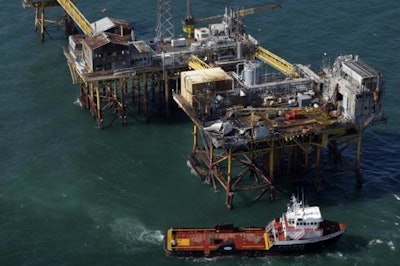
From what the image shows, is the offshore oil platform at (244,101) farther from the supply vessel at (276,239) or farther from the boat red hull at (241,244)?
the supply vessel at (276,239)

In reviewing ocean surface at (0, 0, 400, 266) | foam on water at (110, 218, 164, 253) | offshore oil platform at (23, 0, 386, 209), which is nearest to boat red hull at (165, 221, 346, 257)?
ocean surface at (0, 0, 400, 266)

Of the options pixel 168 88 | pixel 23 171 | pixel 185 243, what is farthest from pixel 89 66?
pixel 185 243

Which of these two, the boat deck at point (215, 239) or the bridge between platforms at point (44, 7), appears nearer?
the boat deck at point (215, 239)

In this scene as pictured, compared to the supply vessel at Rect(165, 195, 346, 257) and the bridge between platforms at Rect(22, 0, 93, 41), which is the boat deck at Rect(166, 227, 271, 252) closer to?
the supply vessel at Rect(165, 195, 346, 257)

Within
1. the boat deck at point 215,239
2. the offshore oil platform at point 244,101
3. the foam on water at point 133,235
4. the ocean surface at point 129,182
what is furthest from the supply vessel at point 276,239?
the offshore oil platform at point 244,101

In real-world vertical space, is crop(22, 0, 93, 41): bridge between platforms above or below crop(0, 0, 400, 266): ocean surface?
above

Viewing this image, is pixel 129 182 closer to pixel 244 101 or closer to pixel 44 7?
pixel 244 101
